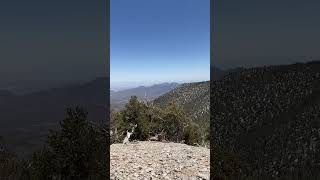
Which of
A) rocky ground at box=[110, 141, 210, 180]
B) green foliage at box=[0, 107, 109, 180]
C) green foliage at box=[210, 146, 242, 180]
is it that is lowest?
green foliage at box=[210, 146, 242, 180]

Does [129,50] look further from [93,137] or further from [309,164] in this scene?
[309,164]

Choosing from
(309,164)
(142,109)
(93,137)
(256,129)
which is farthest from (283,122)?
(93,137)

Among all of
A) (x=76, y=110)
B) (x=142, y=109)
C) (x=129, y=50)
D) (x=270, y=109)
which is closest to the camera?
(x=76, y=110)

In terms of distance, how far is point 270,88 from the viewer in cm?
7475

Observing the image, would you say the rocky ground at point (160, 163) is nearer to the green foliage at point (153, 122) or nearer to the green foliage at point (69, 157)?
the green foliage at point (69, 157)

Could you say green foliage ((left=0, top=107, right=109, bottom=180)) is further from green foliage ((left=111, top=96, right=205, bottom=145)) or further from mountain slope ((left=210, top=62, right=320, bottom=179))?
mountain slope ((left=210, top=62, right=320, bottom=179))

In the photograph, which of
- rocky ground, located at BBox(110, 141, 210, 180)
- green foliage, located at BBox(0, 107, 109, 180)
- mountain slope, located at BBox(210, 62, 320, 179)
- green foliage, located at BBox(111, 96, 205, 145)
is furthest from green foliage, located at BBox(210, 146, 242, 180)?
mountain slope, located at BBox(210, 62, 320, 179)

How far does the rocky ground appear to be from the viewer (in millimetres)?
14836

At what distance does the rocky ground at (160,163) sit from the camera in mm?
14836

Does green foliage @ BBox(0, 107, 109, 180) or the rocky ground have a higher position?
green foliage @ BBox(0, 107, 109, 180)

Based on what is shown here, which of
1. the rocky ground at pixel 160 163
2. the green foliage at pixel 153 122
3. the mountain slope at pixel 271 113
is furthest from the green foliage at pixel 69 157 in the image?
the mountain slope at pixel 271 113

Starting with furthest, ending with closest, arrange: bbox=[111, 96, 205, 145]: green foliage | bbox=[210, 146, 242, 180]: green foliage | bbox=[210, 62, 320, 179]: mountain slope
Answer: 1. bbox=[210, 62, 320, 179]: mountain slope
2. bbox=[111, 96, 205, 145]: green foliage
3. bbox=[210, 146, 242, 180]: green foliage

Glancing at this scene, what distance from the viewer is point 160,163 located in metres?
15.6

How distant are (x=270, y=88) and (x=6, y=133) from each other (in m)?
62.5
